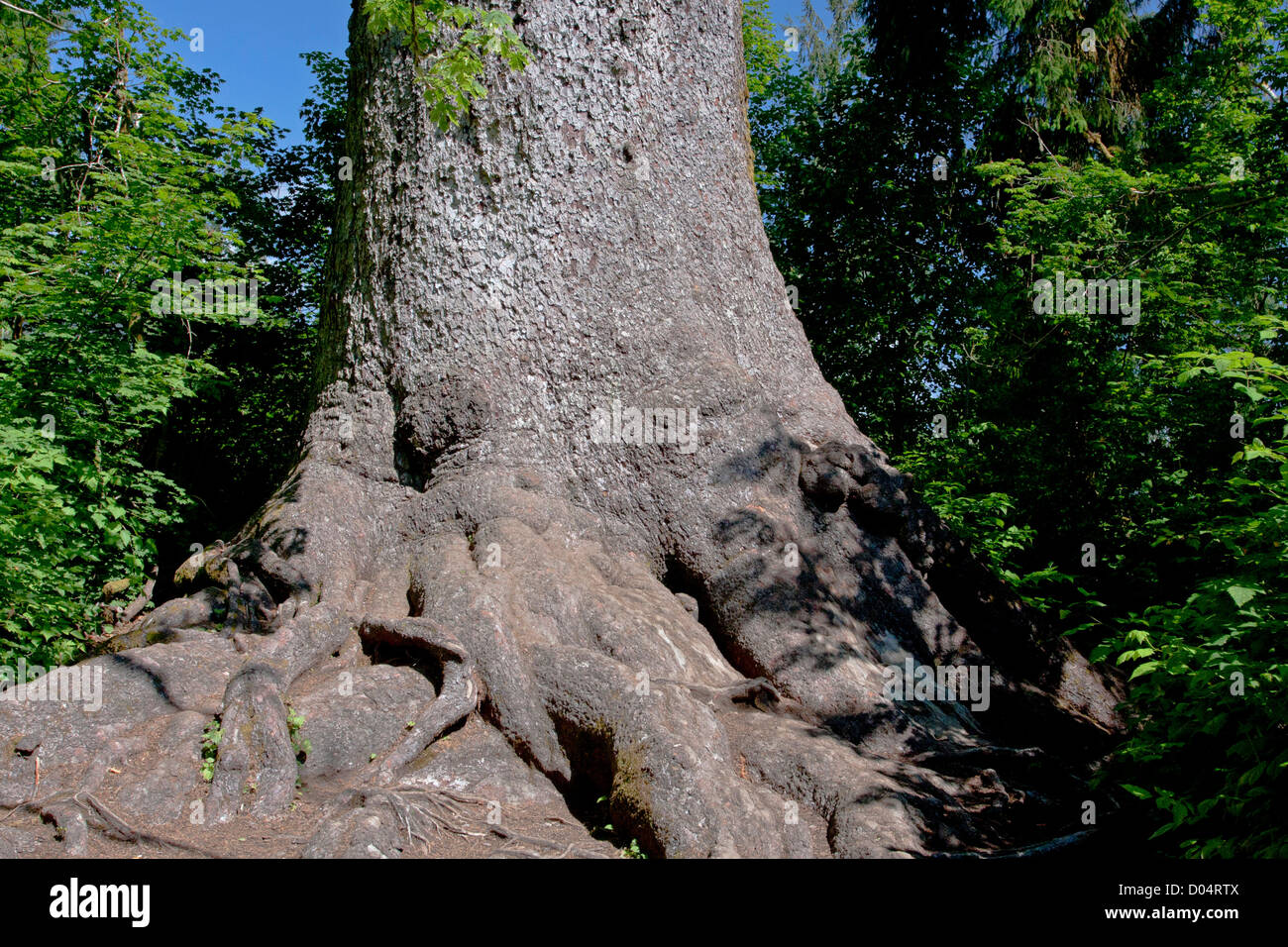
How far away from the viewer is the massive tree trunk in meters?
4.27

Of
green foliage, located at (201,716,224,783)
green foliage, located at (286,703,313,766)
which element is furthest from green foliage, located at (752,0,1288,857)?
green foliage, located at (201,716,224,783)

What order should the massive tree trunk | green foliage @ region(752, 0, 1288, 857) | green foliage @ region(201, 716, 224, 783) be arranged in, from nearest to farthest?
green foliage @ region(752, 0, 1288, 857)
green foliage @ region(201, 716, 224, 783)
the massive tree trunk

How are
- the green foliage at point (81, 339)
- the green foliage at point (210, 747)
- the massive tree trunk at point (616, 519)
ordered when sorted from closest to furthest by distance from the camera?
the green foliage at point (210, 747), the massive tree trunk at point (616, 519), the green foliage at point (81, 339)

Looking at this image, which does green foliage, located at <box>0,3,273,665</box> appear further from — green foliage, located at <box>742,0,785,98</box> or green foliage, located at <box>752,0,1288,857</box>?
green foliage, located at <box>742,0,785,98</box>

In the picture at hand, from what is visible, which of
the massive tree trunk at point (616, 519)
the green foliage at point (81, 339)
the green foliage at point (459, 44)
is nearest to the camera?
the massive tree trunk at point (616, 519)

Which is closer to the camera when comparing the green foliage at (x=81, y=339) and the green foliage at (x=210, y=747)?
the green foliage at (x=210, y=747)

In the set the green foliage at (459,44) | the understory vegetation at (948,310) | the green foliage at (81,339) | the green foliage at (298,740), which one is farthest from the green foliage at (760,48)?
the green foliage at (298,740)

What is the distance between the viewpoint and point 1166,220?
10414 mm

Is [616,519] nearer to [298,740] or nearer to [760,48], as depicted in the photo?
[298,740]

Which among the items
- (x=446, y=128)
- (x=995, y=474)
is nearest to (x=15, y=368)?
(x=446, y=128)

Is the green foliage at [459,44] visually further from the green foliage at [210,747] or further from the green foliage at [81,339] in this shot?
the green foliage at [210,747]

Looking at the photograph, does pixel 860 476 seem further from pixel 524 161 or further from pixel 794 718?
pixel 524 161

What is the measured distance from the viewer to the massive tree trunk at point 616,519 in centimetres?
427

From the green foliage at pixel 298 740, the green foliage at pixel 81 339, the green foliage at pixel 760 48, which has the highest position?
the green foliage at pixel 760 48
